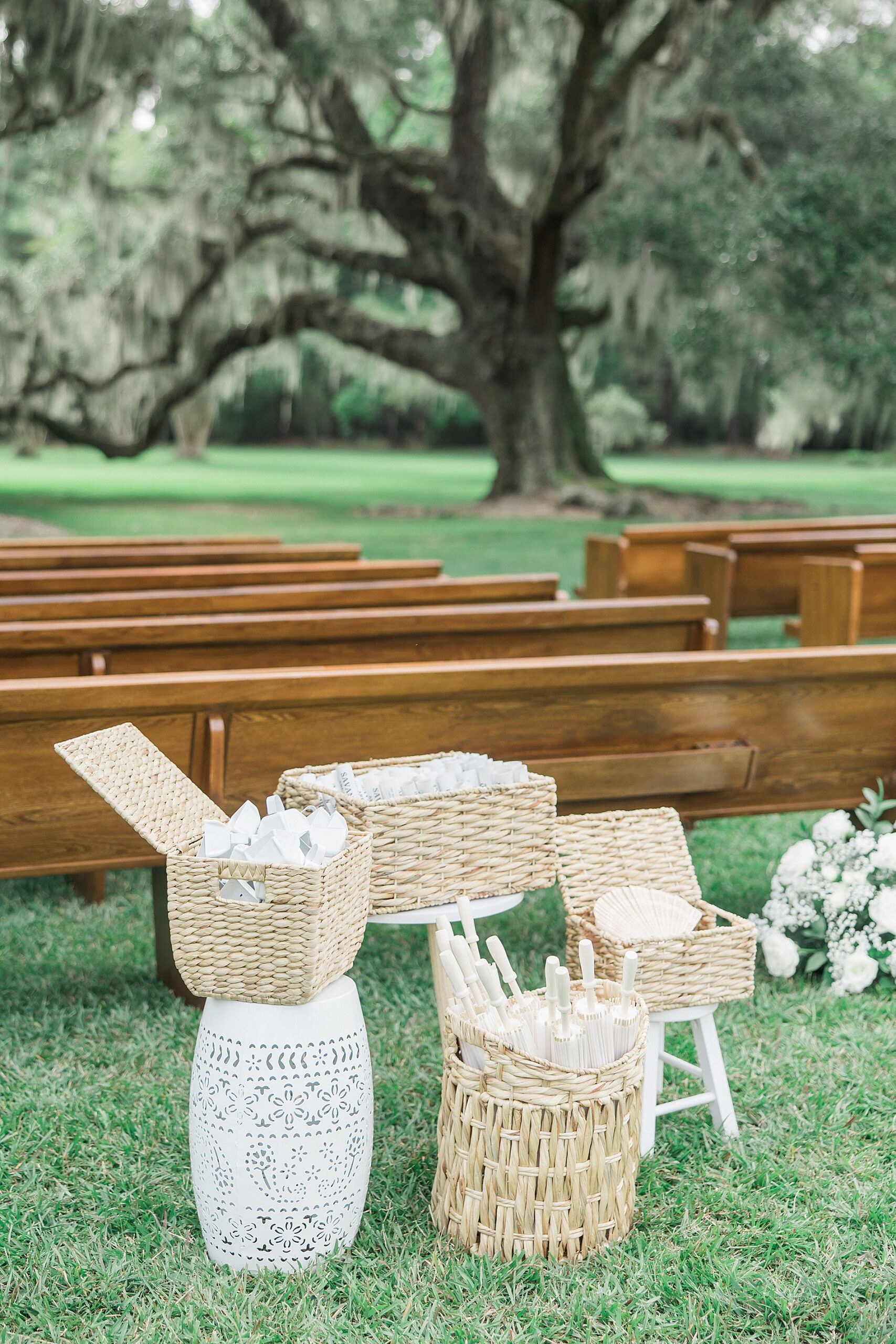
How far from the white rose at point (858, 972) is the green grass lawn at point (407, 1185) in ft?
0.14

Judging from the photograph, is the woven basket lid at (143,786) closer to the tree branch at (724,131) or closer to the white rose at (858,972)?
the white rose at (858,972)

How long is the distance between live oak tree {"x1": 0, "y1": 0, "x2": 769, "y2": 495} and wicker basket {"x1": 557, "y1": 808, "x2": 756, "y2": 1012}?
35.9 feet

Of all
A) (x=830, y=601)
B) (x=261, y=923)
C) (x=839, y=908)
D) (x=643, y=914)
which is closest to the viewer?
(x=261, y=923)

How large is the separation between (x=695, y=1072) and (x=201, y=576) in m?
3.14

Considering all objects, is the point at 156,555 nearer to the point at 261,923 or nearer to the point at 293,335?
the point at 261,923

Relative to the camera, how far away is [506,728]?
340 centimetres

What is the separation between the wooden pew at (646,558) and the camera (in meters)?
7.35

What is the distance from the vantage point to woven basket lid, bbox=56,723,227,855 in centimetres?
228

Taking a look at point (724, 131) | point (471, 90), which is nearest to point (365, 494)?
point (471, 90)

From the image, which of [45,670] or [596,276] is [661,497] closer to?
[596,276]

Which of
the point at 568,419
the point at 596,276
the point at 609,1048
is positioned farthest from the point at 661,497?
the point at 609,1048

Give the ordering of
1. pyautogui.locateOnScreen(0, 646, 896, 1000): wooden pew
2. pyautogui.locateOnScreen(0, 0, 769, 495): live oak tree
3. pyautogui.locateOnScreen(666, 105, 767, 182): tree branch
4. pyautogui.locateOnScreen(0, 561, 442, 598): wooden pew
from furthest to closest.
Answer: pyautogui.locateOnScreen(666, 105, 767, 182): tree branch
pyautogui.locateOnScreen(0, 0, 769, 495): live oak tree
pyautogui.locateOnScreen(0, 561, 442, 598): wooden pew
pyautogui.locateOnScreen(0, 646, 896, 1000): wooden pew

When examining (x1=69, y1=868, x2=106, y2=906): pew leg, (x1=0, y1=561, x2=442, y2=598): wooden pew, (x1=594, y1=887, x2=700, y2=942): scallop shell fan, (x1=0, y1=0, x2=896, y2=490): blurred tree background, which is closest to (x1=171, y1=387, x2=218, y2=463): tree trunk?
(x1=0, y1=0, x2=896, y2=490): blurred tree background

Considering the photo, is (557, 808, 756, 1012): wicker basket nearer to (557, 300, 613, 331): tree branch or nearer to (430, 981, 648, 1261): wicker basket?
(430, 981, 648, 1261): wicker basket
